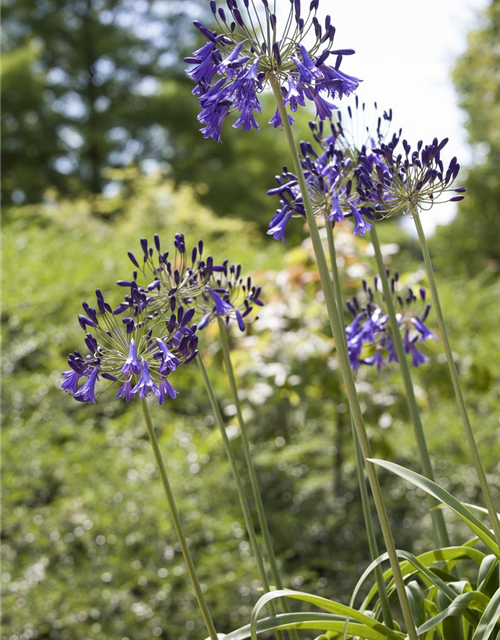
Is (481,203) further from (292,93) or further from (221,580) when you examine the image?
(292,93)

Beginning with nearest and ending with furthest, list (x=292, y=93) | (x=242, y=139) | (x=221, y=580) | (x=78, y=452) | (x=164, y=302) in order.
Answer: (x=292, y=93) → (x=164, y=302) → (x=221, y=580) → (x=78, y=452) → (x=242, y=139)

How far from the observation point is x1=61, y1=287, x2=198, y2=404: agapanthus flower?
1.23m

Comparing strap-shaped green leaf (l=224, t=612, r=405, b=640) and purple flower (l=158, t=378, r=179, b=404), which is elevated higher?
purple flower (l=158, t=378, r=179, b=404)

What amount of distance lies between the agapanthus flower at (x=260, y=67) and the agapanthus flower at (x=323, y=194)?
0.21 m

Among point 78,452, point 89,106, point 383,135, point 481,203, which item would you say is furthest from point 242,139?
point 383,135

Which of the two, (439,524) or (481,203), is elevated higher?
(481,203)

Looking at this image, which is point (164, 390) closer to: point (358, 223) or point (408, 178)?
point (358, 223)

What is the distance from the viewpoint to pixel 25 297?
5418 millimetres

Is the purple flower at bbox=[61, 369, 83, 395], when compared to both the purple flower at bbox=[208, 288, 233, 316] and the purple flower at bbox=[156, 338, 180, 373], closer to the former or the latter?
the purple flower at bbox=[156, 338, 180, 373]

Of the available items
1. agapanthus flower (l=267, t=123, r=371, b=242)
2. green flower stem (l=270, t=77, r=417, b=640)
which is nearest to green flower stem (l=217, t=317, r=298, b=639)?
agapanthus flower (l=267, t=123, r=371, b=242)

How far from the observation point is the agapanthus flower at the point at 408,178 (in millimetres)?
1336

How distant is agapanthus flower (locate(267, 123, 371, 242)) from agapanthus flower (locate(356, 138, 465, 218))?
0.07m

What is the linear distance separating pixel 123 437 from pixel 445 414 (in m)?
2.68

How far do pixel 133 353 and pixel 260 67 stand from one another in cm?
53
